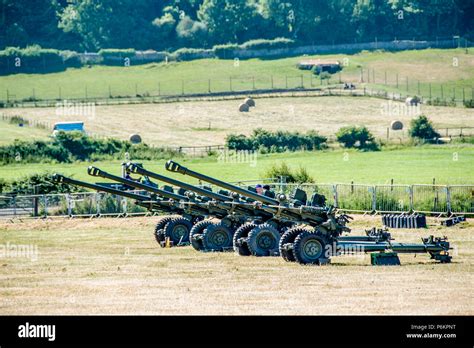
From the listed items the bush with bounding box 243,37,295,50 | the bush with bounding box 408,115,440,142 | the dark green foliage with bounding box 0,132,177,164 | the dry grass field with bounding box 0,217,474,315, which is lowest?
the dry grass field with bounding box 0,217,474,315

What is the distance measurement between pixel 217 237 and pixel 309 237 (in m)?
5.63

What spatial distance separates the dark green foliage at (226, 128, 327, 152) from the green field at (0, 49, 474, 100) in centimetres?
3604

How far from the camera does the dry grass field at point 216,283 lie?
28078 mm

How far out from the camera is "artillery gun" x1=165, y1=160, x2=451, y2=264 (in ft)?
117

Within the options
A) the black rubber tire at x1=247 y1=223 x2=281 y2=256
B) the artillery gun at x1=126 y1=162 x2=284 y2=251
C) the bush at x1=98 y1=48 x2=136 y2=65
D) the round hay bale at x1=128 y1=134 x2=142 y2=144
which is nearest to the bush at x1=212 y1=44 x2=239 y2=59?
the bush at x1=98 y1=48 x2=136 y2=65

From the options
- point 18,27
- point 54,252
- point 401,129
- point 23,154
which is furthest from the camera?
point 18,27

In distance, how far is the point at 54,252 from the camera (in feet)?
139

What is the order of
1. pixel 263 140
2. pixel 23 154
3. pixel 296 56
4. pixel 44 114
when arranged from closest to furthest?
pixel 23 154 → pixel 263 140 → pixel 44 114 → pixel 296 56

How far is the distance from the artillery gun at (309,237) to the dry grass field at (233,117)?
57740mm

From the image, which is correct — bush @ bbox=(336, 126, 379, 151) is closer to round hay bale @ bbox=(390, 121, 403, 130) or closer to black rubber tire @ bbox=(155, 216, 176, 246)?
round hay bale @ bbox=(390, 121, 403, 130)

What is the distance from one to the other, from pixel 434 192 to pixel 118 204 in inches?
580

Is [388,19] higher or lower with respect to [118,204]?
higher
